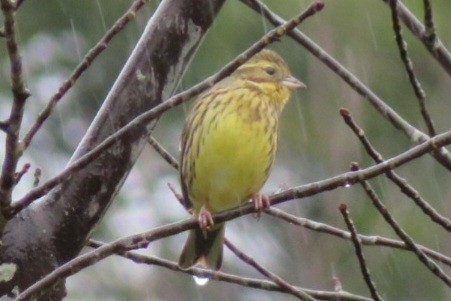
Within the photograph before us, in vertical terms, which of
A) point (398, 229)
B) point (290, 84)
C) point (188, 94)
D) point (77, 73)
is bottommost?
point (398, 229)

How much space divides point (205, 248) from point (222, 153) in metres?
0.39

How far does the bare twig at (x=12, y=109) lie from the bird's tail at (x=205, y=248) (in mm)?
1743

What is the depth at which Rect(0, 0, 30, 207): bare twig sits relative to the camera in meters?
2.15

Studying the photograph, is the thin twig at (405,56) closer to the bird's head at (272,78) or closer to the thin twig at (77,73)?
the thin twig at (77,73)

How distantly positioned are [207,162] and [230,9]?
692 centimetres

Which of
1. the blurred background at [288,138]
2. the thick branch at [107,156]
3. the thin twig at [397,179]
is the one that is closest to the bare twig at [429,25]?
the thin twig at [397,179]

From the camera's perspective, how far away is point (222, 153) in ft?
13.2

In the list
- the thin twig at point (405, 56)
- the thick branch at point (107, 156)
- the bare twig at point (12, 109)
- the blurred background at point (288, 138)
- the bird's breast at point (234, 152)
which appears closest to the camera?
the bare twig at point (12, 109)

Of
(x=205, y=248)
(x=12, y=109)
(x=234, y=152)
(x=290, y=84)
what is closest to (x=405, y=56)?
(x=12, y=109)

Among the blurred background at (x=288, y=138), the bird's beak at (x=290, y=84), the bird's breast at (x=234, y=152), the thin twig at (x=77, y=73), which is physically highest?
the blurred background at (x=288, y=138)

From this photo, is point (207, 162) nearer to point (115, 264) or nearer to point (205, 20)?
point (205, 20)

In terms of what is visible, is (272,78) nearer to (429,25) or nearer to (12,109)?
(429,25)

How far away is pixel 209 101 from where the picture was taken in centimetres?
429

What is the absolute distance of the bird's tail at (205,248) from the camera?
4109 millimetres
